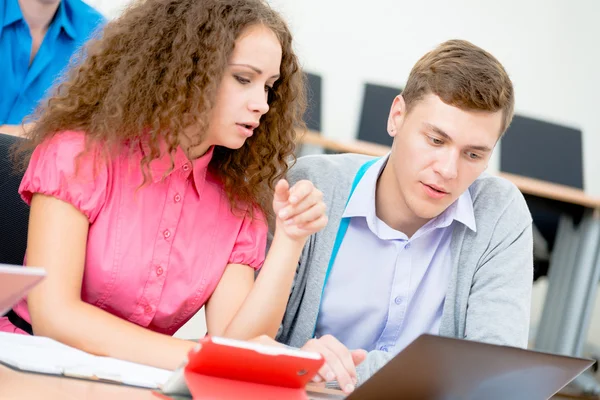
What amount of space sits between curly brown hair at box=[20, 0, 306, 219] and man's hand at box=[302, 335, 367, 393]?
0.44 meters

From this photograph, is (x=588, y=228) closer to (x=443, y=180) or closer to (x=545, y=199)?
(x=545, y=199)

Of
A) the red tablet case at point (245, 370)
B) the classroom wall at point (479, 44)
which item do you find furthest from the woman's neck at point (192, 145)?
the classroom wall at point (479, 44)

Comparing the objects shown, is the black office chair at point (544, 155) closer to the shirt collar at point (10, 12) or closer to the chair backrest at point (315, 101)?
the chair backrest at point (315, 101)

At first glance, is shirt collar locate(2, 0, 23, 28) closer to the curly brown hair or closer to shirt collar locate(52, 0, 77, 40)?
shirt collar locate(52, 0, 77, 40)

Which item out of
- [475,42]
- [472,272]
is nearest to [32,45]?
[472,272]

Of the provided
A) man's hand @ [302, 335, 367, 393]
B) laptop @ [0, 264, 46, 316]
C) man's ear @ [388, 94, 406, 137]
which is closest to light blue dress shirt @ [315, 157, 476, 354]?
man's ear @ [388, 94, 406, 137]

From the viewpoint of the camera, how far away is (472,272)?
1651mm

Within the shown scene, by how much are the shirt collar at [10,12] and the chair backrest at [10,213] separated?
2.52 ft

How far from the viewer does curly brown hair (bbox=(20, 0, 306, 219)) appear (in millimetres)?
1345

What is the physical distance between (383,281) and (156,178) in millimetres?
547

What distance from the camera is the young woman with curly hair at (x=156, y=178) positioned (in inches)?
50.4

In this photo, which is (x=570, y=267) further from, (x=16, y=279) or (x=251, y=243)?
(x=16, y=279)

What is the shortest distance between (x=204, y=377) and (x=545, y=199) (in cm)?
273

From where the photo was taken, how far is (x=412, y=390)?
38.2 inches
